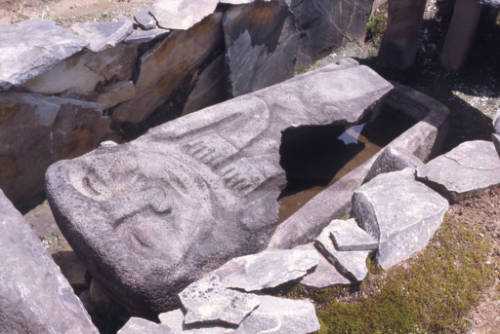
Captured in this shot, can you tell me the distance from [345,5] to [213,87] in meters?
1.94

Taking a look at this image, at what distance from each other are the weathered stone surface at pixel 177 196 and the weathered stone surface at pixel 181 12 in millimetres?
901

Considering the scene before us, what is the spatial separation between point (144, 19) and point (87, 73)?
60 cm

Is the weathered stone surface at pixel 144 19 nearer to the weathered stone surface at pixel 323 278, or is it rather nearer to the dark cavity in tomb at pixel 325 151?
the dark cavity in tomb at pixel 325 151

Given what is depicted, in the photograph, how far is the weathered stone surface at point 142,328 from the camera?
2172mm

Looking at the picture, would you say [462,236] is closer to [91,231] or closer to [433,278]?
[433,278]

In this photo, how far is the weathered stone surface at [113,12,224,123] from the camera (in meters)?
3.91

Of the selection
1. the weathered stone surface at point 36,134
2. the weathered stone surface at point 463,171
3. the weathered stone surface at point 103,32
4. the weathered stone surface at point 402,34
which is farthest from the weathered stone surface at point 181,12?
the weathered stone surface at point 463,171

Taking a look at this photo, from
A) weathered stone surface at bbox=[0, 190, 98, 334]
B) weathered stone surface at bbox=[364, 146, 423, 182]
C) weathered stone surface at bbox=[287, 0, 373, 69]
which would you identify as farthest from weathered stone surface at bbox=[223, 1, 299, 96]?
weathered stone surface at bbox=[0, 190, 98, 334]

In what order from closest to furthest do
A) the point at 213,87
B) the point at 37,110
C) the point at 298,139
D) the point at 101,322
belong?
the point at 101,322 → the point at 37,110 → the point at 298,139 → the point at 213,87

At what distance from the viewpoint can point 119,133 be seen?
13.7ft

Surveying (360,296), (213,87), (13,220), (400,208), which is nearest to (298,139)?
(213,87)

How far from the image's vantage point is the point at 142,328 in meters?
2.19

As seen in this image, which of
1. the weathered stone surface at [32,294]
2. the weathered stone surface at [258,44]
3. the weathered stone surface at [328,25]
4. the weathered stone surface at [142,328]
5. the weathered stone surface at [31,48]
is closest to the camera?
the weathered stone surface at [32,294]

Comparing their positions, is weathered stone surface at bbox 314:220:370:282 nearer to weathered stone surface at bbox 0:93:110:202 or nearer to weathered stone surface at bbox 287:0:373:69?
weathered stone surface at bbox 0:93:110:202
